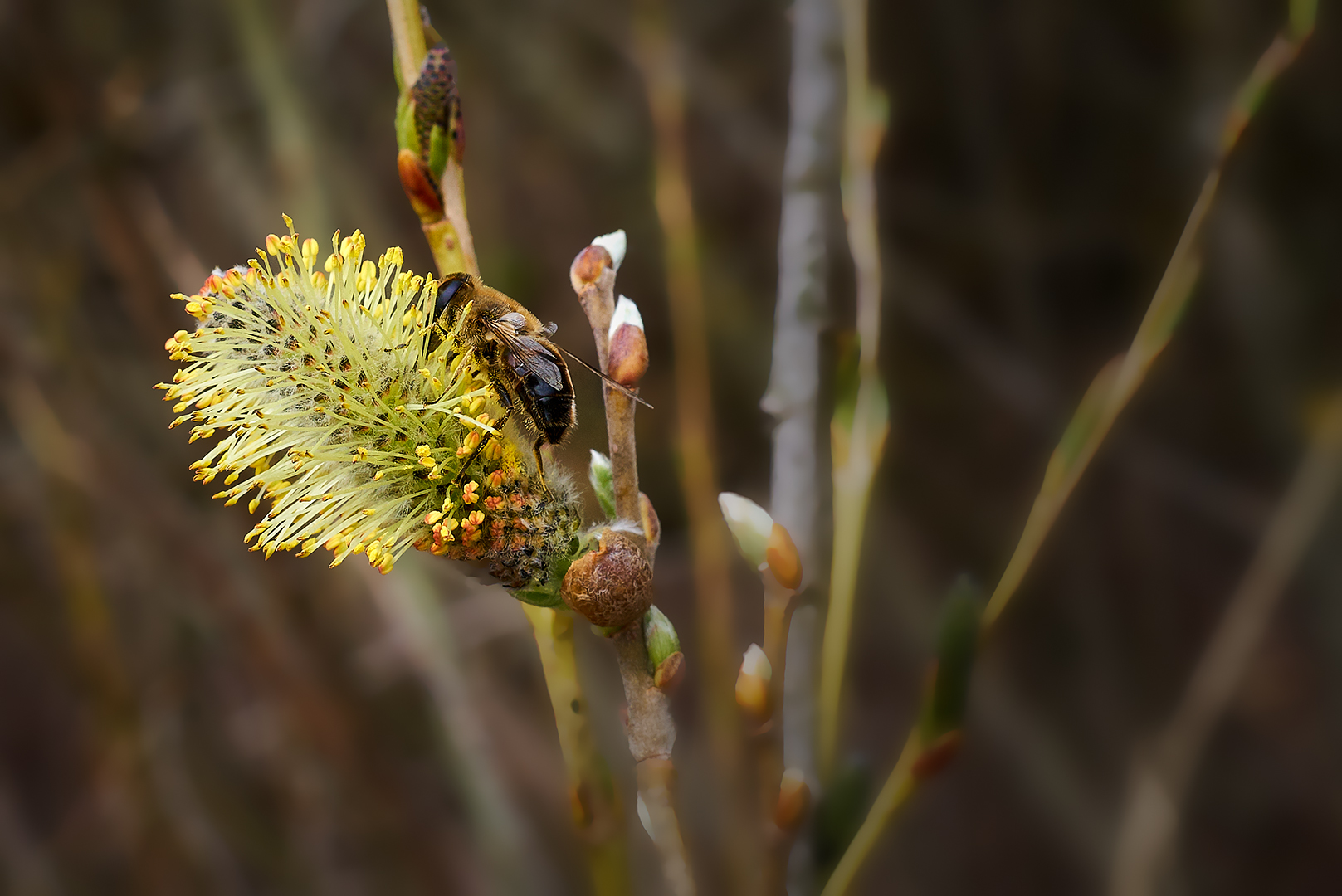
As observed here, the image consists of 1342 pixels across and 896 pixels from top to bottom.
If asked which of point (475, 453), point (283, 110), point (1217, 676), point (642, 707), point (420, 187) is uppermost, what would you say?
point (283, 110)

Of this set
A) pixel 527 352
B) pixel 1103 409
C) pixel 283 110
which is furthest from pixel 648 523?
pixel 283 110

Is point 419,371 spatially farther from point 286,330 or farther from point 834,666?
point 834,666

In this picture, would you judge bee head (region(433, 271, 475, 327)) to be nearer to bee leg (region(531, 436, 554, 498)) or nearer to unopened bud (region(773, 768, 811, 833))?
bee leg (region(531, 436, 554, 498))

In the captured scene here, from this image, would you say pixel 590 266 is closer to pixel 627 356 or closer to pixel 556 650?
pixel 627 356

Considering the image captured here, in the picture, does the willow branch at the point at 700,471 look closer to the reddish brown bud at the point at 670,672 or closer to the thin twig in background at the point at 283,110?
the reddish brown bud at the point at 670,672

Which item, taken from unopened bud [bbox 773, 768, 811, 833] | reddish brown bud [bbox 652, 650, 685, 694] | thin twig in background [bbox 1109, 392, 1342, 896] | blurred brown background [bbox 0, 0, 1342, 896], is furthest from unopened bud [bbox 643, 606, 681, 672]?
thin twig in background [bbox 1109, 392, 1342, 896]

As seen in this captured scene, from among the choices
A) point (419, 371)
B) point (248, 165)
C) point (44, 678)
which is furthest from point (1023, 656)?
point (44, 678)
